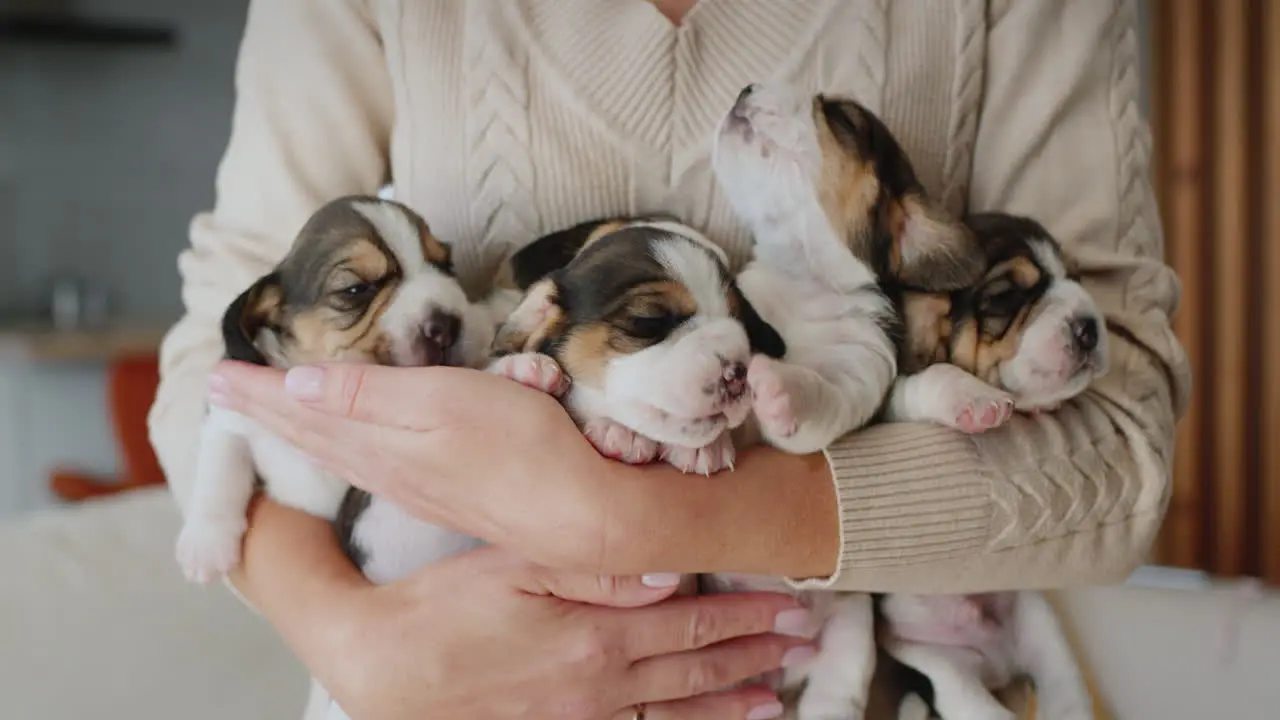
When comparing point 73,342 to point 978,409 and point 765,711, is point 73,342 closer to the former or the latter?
point 765,711

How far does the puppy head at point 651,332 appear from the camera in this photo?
93cm

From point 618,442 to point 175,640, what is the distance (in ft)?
3.86

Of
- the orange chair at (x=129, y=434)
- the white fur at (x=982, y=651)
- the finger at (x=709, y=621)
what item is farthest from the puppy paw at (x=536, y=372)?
the orange chair at (x=129, y=434)

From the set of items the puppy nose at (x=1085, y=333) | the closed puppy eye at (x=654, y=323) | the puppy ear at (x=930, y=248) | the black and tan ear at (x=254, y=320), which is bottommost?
the black and tan ear at (x=254, y=320)

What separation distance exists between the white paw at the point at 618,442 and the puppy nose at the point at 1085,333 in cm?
42

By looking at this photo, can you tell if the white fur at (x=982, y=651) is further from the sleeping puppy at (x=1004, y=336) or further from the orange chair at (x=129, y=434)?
the orange chair at (x=129, y=434)

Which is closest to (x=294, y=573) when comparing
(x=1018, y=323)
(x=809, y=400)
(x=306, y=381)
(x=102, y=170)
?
(x=306, y=381)

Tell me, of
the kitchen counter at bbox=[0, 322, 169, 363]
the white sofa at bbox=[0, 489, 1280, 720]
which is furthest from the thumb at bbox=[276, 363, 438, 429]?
the kitchen counter at bbox=[0, 322, 169, 363]

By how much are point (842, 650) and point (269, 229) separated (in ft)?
2.57

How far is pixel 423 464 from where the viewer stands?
3.22 ft

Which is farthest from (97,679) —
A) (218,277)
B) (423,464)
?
(423,464)

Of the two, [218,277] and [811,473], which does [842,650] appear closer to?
[811,473]

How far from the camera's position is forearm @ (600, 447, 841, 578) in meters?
0.94

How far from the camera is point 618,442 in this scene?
3.17 ft
